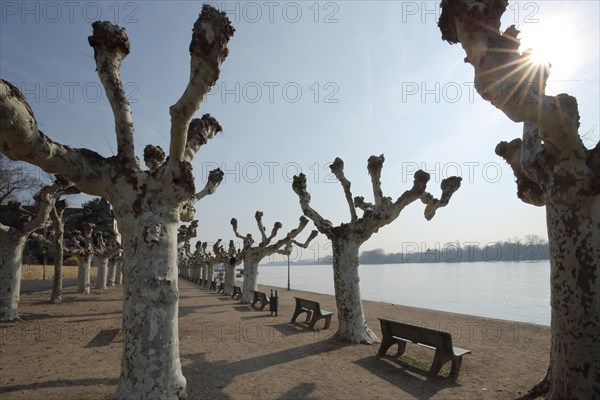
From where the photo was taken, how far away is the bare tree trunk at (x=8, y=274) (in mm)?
12055

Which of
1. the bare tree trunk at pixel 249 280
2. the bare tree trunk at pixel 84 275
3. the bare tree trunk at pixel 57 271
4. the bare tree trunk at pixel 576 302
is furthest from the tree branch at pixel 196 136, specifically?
the bare tree trunk at pixel 84 275

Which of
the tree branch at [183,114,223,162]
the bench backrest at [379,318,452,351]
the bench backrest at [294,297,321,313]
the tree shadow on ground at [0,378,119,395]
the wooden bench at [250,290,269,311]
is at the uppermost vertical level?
the tree branch at [183,114,223,162]

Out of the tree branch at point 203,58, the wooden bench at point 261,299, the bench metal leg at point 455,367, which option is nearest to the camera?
the tree branch at point 203,58

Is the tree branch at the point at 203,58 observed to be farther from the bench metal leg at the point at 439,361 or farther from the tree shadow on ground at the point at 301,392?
the bench metal leg at the point at 439,361

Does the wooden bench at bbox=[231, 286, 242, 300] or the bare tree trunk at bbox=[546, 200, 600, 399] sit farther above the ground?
the bare tree trunk at bbox=[546, 200, 600, 399]

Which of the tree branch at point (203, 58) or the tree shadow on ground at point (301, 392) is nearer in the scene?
the tree branch at point (203, 58)

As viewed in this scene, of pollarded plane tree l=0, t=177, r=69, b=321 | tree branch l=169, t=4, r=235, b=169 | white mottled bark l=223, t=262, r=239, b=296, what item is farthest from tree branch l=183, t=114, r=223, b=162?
white mottled bark l=223, t=262, r=239, b=296

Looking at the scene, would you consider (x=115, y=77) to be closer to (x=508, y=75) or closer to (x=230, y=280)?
(x=508, y=75)

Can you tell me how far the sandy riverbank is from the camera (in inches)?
244

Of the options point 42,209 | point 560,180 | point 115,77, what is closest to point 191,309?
point 42,209

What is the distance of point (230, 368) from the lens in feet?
24.6

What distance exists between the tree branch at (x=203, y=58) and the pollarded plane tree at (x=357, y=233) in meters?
6.34

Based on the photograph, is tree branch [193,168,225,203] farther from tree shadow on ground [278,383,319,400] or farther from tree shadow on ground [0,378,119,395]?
tree shadow on ground [278,383,319,400]

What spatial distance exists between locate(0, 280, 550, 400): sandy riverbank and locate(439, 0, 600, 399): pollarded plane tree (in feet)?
7.47
